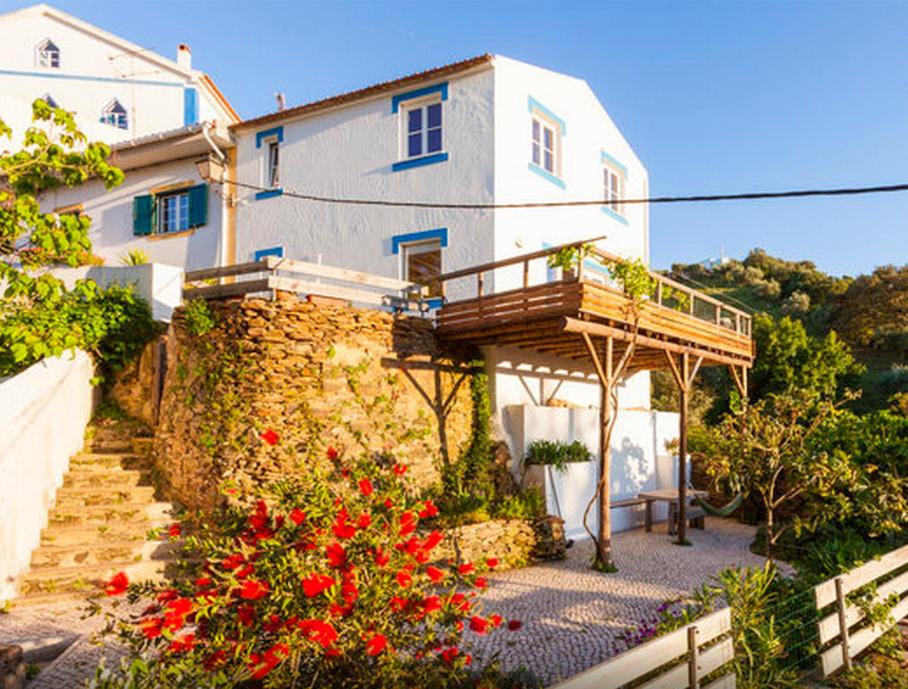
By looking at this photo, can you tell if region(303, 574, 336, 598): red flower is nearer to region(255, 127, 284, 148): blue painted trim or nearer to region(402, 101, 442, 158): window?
region(402, 101, 442, 158): window

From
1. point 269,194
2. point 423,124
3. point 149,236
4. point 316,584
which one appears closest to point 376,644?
point 316,584

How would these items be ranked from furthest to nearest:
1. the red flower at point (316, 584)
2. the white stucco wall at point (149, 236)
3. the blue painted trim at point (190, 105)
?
the blue painted trim at point (190, 105)
the white stucco wall at point (149, 236)
the red flower at point (316, 584)

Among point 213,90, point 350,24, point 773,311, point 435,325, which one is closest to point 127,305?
point 435,325

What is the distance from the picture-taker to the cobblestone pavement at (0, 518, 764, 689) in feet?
19.4

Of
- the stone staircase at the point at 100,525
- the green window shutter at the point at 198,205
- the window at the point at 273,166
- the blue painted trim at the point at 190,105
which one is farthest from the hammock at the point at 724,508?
the blue painted trim at the point at 190,105

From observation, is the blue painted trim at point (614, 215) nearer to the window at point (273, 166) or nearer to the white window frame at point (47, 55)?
the window at point (273, 166)

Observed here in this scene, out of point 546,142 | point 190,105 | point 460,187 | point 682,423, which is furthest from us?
point 190,105

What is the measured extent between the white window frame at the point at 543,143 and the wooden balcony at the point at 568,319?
7.70ft

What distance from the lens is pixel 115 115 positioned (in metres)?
25.0

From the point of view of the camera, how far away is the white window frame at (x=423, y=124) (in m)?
13.8

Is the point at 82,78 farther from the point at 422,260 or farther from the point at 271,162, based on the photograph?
the point at 422,260

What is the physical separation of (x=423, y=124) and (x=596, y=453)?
25.1 feet

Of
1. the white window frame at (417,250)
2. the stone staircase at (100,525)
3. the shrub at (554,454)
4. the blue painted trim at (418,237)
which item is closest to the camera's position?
the stone staircase at (100,525)

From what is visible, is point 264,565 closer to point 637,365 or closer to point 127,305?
point 127,305
